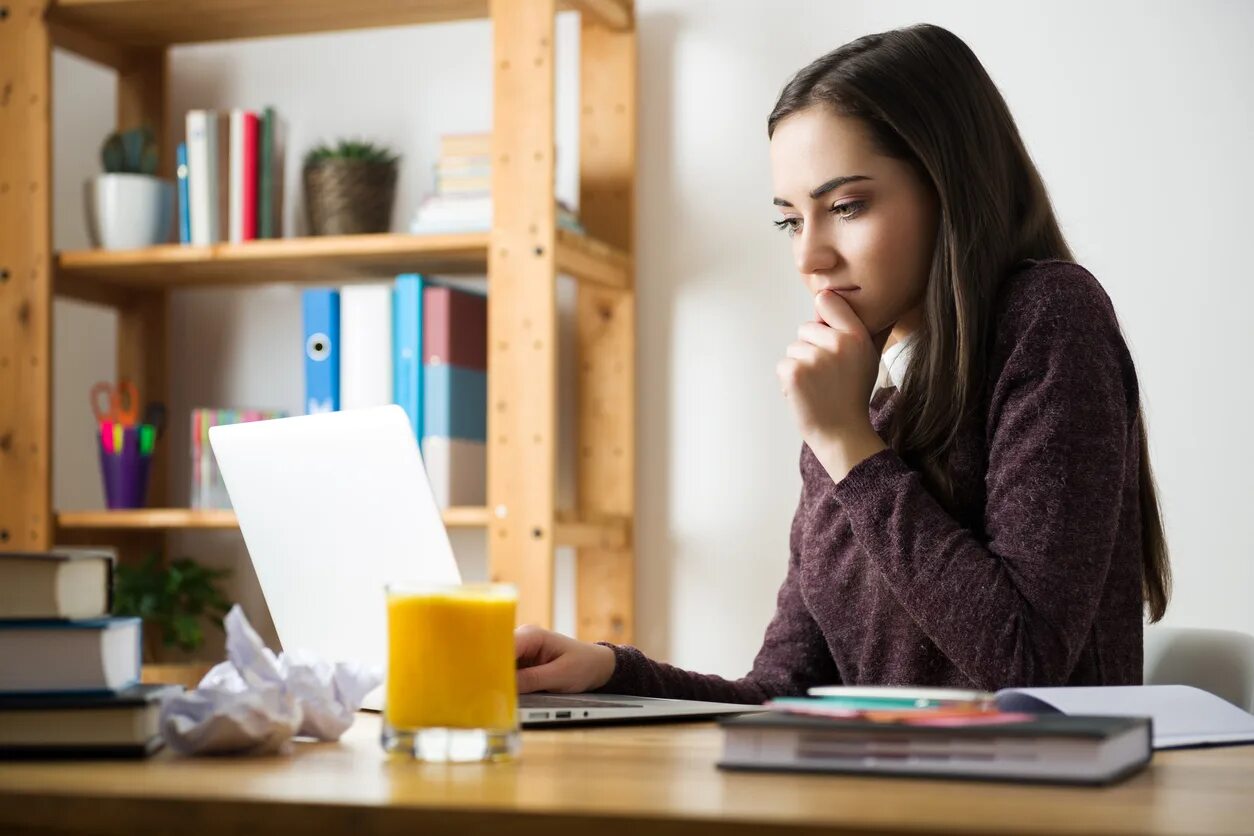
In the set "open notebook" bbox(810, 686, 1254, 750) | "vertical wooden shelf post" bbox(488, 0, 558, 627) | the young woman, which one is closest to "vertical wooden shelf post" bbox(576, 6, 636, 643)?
"vertical wooden shelf post" bbox(488, 0, 558, 627)

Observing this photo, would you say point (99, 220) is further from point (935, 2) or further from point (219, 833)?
point (219, 833)

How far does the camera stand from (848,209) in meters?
1.45

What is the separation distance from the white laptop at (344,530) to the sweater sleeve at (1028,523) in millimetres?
197

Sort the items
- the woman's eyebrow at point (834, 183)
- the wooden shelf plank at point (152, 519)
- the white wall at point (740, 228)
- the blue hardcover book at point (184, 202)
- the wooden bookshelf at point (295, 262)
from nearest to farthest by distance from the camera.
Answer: the woman's eyebrow at point (834, 183), the white wall at point (740, 228), the wooden bookshelf at point (295, 262), the wooden shelf plank at point (152, 519), the blue hardcover book at point (184, 202)

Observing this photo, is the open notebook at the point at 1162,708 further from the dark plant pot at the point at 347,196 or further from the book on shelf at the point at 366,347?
the dark plant pot at the point at 347,196

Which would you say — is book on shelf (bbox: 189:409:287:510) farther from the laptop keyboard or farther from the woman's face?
the laptop keyboard

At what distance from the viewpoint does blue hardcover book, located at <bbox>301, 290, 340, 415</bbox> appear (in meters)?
2.73

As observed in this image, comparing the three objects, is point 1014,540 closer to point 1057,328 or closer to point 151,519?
point 1057,328

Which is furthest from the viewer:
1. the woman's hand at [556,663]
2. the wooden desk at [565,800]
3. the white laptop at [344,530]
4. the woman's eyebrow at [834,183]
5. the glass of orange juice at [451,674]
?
the woman's eyebrow at [834,183]

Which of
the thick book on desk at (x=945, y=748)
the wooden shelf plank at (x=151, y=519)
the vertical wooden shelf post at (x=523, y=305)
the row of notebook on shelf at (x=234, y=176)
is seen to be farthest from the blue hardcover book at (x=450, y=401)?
the thick book on desk at (x=945, y=748)

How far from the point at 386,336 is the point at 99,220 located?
2.15 feet

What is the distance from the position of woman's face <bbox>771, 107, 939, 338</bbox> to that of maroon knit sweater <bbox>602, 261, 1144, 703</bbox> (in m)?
0.10

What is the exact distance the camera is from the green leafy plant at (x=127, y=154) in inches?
114

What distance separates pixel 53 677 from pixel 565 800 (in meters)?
0.33
